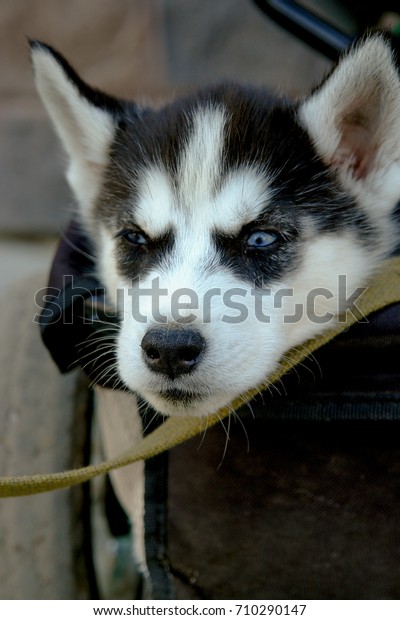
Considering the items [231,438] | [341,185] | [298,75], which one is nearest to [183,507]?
[231,438]

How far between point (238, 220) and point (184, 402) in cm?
43

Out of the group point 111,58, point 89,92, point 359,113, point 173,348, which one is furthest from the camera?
point 111,58

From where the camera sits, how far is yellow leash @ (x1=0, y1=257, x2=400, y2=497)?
1.32 meters

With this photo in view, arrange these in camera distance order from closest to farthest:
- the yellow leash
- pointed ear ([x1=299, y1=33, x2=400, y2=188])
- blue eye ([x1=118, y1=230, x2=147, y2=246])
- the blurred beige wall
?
the yellow leash < pointed ear ([x1=299, y1=33, x2=400, y2=188]) < blue eye ([x1=118, y1=230, x2=147, y2=246]) < the blurred beige wall

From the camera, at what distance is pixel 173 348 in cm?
134

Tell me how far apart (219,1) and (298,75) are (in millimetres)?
613

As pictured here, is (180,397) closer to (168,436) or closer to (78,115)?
(168,436)

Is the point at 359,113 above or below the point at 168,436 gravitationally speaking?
above

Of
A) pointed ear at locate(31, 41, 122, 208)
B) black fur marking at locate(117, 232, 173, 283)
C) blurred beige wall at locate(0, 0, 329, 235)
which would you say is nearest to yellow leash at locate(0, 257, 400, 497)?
black fur marking at locate(117, 232, 173, 283)

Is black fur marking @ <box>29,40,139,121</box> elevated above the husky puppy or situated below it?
above

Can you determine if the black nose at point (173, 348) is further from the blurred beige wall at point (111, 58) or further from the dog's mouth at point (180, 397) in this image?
the blurred beige wall at point (111, 58)

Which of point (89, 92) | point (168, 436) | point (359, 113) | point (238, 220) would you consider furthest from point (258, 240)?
point (89, 92)

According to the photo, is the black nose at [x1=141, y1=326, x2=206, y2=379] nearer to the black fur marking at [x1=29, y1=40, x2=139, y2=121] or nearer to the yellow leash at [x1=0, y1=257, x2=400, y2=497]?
the yellow leash at [x1=0, y1=257, x2=400, y2=497]
